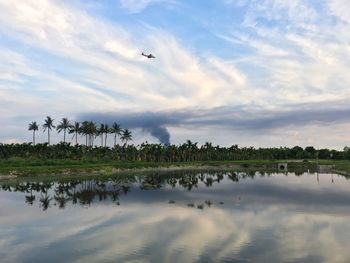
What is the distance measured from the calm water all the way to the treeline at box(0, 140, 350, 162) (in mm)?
78543

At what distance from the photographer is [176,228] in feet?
104

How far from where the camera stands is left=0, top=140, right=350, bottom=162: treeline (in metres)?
130

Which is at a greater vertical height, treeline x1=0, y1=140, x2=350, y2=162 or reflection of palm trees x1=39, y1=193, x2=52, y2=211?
treeline x1=0, y1=140, x2=350, y2=162

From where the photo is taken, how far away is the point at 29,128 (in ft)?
495

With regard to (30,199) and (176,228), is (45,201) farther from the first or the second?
(176,228)

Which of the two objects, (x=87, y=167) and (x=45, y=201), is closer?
(x=45, y=201)

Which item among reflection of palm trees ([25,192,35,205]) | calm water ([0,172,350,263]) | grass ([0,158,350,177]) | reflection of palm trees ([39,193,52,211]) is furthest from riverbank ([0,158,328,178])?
calm water ([0,172,350,263])

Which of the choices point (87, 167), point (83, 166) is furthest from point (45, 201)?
point (83, 166)

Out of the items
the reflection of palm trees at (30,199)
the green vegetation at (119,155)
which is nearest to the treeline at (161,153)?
the green vegetation at (119,155)

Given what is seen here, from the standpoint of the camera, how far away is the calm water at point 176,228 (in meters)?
23.6

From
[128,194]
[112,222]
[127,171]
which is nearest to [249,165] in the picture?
[127,171]

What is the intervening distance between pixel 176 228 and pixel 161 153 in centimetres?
12408

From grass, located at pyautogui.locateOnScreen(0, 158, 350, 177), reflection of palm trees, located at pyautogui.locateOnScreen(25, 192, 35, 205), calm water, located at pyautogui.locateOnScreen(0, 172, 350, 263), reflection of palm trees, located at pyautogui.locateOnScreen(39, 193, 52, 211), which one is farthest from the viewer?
grass, located at pyautogui.locateOnScreen(0, 158, 350, 177)

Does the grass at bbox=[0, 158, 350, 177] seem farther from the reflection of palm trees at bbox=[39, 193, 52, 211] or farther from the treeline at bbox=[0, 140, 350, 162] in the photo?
the reflection of palm trees at bbox=[39, 193, 52, 211]
